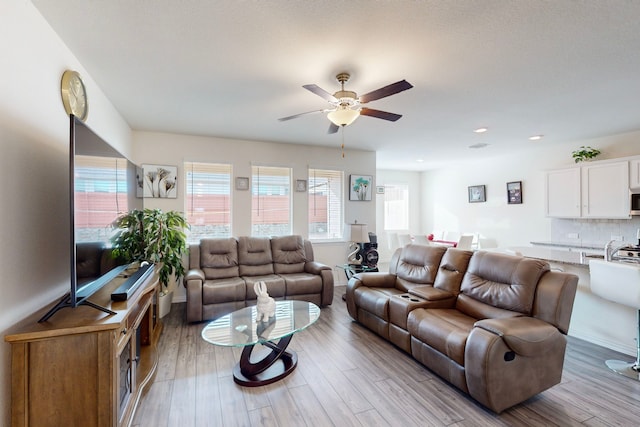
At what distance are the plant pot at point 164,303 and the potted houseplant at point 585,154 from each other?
21.7 feet

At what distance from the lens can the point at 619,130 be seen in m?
4.29

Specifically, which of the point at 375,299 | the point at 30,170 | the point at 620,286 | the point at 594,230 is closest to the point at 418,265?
the point at 375,299

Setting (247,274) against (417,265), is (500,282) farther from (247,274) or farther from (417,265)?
(247,274)

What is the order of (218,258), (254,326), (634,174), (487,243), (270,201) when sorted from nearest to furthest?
(254,326) → (634,174) → (218,258) → (270,201) → (487,243)

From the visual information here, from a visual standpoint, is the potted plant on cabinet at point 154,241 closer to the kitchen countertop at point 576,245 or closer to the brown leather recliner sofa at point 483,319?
the brown leather recliner sofa at point 483,319

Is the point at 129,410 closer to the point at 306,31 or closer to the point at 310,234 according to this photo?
the point at 306,31

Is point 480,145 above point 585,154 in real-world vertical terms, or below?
above

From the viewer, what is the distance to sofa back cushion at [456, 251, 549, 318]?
7.59 feet

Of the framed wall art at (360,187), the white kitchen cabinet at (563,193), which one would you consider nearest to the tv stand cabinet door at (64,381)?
the framed wall art at (360,187)

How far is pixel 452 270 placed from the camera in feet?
9.96

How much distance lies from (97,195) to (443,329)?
2.72 m

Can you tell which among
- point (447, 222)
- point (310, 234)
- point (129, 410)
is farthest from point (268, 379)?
point (447, 222)

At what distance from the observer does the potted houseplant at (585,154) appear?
4656mm

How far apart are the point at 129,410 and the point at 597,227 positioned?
6.49m
